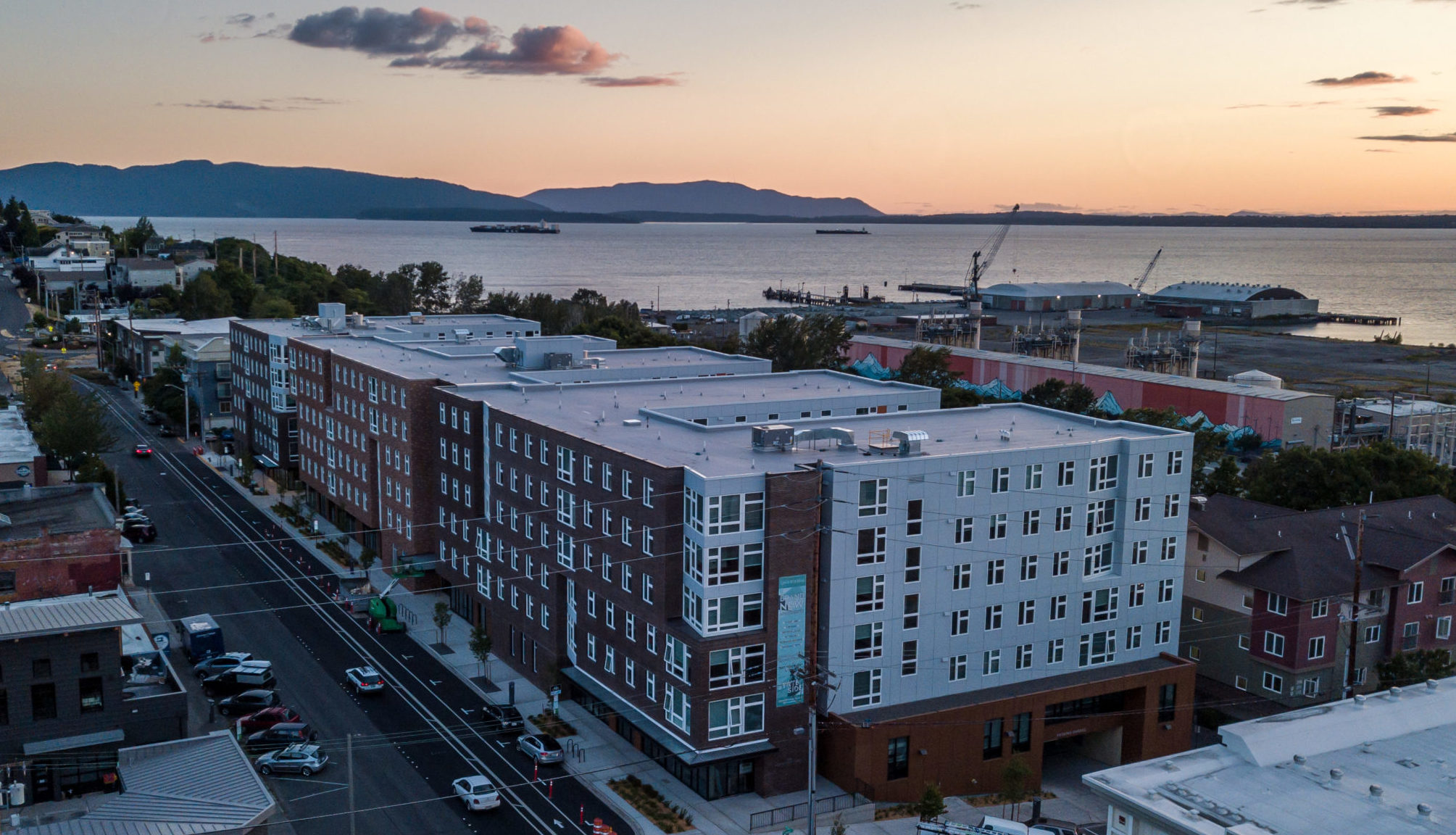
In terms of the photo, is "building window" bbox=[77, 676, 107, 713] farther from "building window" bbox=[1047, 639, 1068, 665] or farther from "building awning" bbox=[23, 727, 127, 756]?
"building window" bbox=[1047, 639, 1068, 665]

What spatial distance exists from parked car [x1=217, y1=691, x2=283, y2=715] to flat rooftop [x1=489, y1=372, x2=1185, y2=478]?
14.1 m

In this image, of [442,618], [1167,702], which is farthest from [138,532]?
[1167,702]

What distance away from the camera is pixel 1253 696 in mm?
46594

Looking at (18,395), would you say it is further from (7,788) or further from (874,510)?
(874,510)

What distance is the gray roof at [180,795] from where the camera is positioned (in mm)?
30891

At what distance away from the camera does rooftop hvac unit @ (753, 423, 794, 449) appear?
1646 inches

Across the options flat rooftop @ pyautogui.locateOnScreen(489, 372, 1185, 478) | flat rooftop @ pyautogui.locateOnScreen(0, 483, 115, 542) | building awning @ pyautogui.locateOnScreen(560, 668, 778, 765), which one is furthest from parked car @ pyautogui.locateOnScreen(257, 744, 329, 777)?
flat rooftop @ pyautogui.locateOnScreen(489, 372, 1185, 478)

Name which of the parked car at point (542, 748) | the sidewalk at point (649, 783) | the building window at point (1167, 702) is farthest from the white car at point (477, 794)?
the building window at point (1167, 702)

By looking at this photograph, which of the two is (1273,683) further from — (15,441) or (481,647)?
(15,441)

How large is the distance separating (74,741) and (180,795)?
576cm

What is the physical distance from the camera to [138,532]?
65.2 m

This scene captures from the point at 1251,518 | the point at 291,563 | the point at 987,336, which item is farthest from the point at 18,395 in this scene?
the point at 987,336

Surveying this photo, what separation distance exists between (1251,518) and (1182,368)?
75.1 meters

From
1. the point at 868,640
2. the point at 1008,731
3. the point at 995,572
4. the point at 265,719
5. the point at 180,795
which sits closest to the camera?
the point at 180,795
